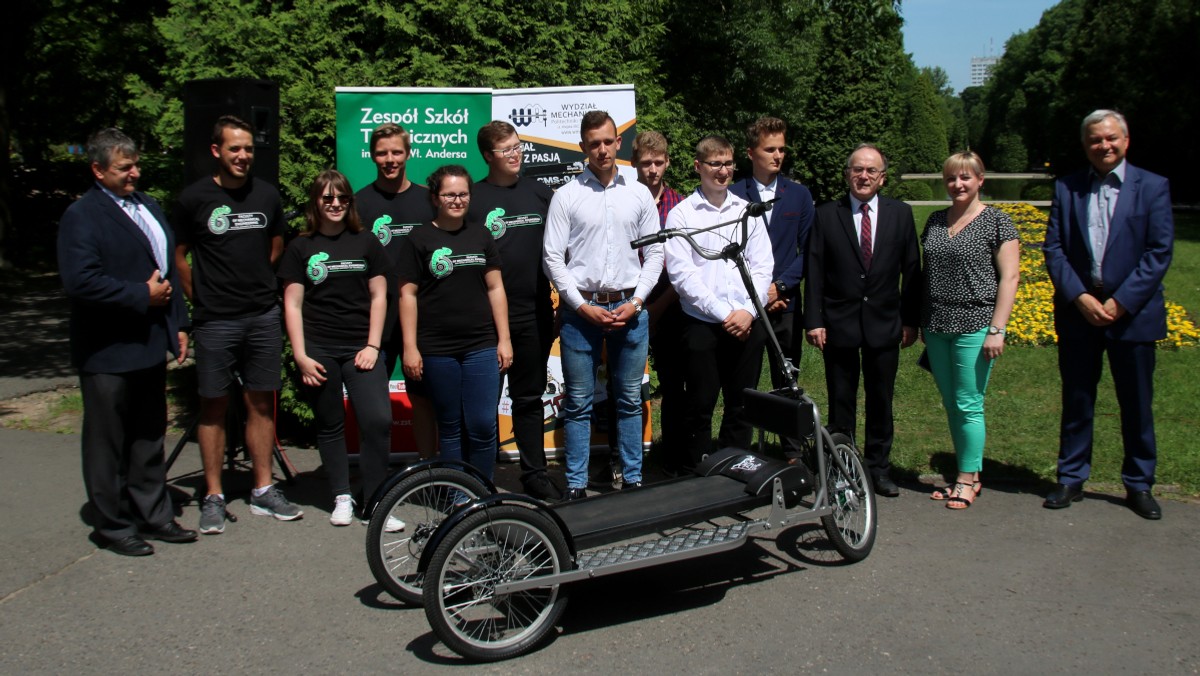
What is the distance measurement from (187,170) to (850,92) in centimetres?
3097

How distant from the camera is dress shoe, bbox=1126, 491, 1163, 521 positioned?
5.65 metres

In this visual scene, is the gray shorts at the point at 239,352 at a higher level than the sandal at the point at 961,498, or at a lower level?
higher

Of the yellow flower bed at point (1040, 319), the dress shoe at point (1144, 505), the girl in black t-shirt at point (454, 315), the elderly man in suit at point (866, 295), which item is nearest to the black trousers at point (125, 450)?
the girl in black t-shirt at point (454, 315)

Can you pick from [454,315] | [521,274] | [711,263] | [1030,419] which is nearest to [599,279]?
[521,274]

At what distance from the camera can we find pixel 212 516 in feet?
18.2

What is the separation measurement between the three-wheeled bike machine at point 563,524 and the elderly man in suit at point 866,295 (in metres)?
0.99

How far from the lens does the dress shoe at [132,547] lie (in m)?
5.21

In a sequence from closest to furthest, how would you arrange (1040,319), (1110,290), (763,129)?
(1110,290) < (763,129) < (1040,319)

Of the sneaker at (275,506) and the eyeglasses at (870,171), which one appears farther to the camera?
the eyeglasses at (870,171)

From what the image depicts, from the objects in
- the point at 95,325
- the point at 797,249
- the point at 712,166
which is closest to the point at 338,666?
the point at 95,325

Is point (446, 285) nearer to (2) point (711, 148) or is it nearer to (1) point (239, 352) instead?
(1) point (239, 352)

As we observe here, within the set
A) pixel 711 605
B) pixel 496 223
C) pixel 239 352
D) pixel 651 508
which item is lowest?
pixel 711 605

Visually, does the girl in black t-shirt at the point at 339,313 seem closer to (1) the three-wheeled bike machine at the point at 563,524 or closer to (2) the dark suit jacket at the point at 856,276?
(1) the three-wheeled bike machine at the point at 563,524

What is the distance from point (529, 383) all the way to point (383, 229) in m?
1.23
